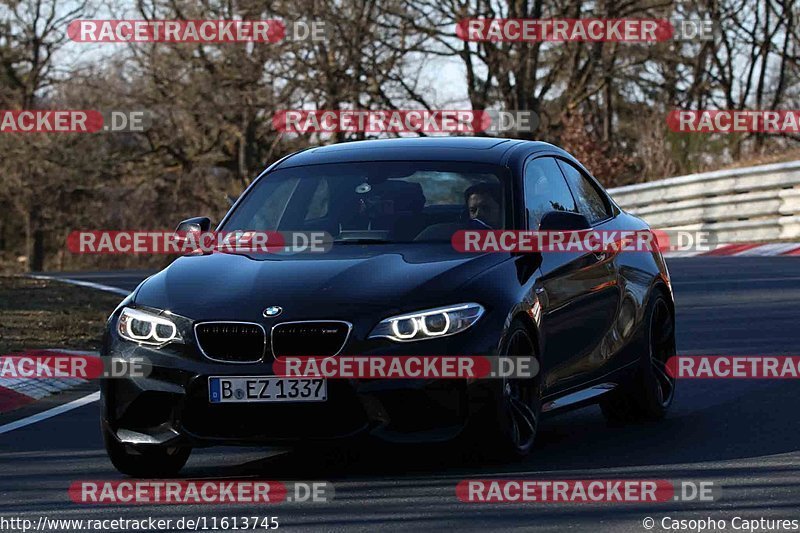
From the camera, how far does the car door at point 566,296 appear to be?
7.90 metres

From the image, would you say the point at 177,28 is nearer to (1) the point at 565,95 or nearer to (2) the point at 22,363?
(1) the point at 565,95

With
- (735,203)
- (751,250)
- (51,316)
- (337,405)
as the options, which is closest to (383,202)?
(337,405)

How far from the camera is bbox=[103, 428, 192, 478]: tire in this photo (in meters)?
7.47

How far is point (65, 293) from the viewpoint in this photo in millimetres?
19234

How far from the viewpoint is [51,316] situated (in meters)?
15.8

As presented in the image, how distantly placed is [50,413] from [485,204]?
11.0 feet

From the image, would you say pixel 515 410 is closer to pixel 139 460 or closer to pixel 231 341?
pixel 231 341

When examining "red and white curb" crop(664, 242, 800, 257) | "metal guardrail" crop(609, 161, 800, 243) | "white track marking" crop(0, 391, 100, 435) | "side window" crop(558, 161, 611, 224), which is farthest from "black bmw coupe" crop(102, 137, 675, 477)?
"metal guardrail" crop(609, 161, 800, 243)

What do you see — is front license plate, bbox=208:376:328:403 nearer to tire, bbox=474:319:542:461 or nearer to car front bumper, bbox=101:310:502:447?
car front bumper, bbox=101:310:502:447

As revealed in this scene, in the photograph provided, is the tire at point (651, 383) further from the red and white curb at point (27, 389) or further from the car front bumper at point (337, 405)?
the red and white curb at point (27, 389)

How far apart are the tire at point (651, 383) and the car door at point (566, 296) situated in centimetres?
46

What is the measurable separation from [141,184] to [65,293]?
85.5 ft

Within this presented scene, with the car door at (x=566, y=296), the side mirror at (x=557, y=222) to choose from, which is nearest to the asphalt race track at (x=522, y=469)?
the car door at (x=566, y=296)

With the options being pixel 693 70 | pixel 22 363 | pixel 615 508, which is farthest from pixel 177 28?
pixel 615 508
